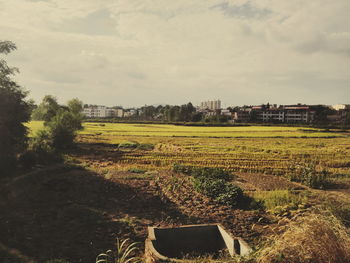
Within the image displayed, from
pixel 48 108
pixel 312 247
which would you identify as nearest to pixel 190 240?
pixel 312 247

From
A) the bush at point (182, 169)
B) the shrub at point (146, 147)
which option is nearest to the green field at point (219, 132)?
the shrub at point (146, 147)

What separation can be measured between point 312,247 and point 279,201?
11245mm

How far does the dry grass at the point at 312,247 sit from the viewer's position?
5.59 metres

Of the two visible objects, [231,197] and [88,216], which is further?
[231,197]

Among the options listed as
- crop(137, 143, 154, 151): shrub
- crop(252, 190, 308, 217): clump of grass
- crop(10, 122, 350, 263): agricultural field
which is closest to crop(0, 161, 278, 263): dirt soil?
crop(10, 122, 350, 263): agricultural field

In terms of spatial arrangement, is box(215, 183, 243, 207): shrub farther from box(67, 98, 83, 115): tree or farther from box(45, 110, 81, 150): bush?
box(67, 98, 83, 115): tree

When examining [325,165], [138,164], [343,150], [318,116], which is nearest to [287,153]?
[325,165]

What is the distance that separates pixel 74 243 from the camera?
1127cm

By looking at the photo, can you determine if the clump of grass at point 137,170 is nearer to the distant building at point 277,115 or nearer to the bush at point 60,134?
the bush at point 60,134

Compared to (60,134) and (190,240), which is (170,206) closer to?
(190,240)

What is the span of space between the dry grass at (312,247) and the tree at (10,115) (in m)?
22.1

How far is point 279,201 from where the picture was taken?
16.3 meters

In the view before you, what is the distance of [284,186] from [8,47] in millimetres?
26541

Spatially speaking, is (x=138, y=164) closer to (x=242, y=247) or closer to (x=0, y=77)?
(x=0, y=77)
